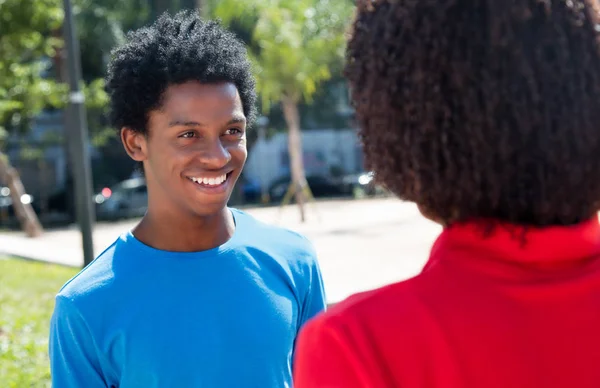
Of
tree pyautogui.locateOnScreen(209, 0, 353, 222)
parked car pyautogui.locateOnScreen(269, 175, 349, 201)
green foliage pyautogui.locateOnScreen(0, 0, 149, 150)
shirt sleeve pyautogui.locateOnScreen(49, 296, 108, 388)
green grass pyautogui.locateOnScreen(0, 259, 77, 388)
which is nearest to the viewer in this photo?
shirt sleeve pyautogui.locateOnScreen(49, 296, 108, 388)

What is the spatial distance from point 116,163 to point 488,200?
3570 centimetres

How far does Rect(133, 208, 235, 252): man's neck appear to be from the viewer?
2.21 m

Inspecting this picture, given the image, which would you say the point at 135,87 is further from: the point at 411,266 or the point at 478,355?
the point at 411,266

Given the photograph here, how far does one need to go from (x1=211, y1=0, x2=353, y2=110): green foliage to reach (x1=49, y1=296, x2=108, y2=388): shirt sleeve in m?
17.2

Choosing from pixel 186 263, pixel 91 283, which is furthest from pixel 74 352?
pixel 186 263

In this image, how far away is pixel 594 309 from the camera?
3.60 ft

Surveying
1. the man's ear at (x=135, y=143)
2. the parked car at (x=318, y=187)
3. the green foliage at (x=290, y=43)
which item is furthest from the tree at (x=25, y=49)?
the parked car at (x=318, y=187)

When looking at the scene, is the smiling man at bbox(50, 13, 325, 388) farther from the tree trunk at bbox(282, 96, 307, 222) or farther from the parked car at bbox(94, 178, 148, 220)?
the parked car at bbox(94, 178, 148, 220)

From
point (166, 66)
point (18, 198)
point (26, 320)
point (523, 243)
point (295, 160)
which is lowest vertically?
point (18, 198)

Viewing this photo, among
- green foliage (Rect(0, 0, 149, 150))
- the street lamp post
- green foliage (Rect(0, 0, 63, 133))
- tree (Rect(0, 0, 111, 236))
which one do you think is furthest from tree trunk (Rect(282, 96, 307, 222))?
the street lamp post

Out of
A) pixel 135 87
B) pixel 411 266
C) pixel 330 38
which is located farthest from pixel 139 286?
pixel 330 38

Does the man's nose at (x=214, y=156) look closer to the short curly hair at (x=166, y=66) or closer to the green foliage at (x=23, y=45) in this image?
the short curly hair at (x=166, y=66)

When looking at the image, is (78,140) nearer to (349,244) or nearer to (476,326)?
(349,244)

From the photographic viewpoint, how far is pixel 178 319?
2027 millimetres
